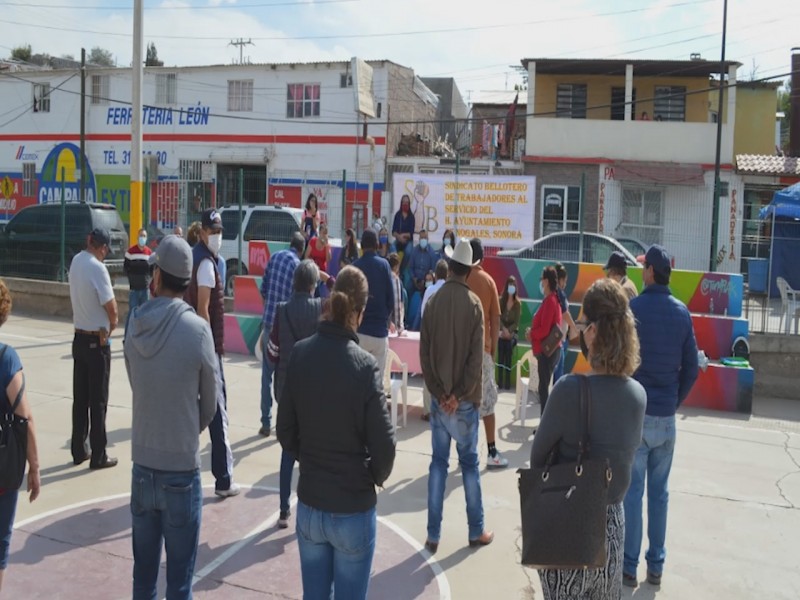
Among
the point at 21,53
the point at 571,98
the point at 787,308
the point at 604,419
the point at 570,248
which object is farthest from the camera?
the point at 21,53

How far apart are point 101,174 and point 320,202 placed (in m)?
10.4

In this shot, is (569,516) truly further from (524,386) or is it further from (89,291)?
(524,386)

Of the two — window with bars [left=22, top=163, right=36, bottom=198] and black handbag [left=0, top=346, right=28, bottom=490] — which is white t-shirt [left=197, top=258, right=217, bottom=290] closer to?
black handbag [left=0, top=346, right=28, bottom=490]

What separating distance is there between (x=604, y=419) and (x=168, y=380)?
1971mm

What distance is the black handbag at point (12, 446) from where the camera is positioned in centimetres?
378

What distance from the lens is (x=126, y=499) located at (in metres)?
6.13

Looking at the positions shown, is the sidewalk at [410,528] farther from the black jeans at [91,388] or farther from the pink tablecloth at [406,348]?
the pink tablecloth at [406,348]

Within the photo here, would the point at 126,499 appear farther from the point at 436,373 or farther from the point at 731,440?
A: the point at 731,440

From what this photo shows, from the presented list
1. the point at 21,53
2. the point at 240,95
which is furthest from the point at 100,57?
the point at 240,95

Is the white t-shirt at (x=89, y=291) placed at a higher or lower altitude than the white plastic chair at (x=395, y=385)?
higher

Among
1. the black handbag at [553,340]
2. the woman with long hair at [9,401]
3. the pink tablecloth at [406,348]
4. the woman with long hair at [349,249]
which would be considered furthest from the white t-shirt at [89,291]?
the woman with long hair at [349,249]

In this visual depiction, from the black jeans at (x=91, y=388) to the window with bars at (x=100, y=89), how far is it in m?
27.7

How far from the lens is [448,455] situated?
5.40 metres

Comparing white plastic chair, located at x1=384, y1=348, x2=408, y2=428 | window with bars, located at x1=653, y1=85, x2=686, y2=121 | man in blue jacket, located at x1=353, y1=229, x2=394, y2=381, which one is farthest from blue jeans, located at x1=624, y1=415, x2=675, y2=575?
window with bars, located at x1=653, y1=85, x2=686, y2=121
